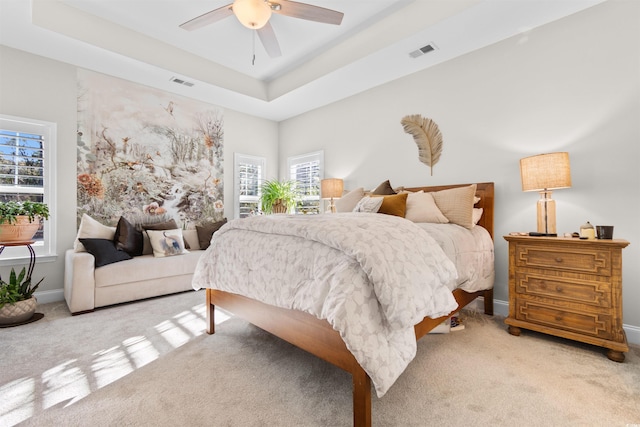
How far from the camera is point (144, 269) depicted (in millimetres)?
3211

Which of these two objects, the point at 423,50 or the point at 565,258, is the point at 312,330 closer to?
the point at 565,258

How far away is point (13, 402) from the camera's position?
59.4 inches

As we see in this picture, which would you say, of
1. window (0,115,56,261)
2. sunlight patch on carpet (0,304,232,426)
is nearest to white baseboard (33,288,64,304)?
window (0,115,56,261)

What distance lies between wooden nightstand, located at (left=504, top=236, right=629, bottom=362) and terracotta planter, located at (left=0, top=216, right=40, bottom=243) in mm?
4211

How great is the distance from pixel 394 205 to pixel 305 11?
1769mm

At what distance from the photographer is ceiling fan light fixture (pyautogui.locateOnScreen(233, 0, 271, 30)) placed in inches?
81.7

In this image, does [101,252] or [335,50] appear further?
[335,50]

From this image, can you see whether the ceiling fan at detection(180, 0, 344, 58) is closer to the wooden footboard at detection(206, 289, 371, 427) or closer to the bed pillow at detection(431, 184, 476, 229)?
the bed pillow at detection(431, 184, 476, 229)

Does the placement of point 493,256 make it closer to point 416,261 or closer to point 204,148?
point 416,261

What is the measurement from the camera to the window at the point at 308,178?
481 centimetres

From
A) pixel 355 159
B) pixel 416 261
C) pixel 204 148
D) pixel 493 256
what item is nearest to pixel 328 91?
pixel 355 159

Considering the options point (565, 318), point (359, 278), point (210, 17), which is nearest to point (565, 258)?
point (565, 318)

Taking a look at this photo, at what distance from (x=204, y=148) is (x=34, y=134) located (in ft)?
6.20

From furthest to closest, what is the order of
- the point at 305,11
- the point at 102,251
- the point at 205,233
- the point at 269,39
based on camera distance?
the point at 205,233 < the point at 102,251 < the point at 269,39 < the point at 305,11
